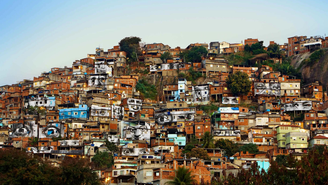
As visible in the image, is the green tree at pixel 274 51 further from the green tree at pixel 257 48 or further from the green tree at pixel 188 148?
the green tree at pixel 188 148

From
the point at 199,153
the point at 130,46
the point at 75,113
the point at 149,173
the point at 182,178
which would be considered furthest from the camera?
the point at 130,46

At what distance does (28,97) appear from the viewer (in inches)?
3044

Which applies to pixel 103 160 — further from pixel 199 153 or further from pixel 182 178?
pixel 182 178

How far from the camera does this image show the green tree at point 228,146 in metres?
58.5

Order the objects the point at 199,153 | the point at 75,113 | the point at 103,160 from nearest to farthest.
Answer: the point at 199,153 < the point at 103,160 < the point at 75,113

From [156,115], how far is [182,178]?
28111mm

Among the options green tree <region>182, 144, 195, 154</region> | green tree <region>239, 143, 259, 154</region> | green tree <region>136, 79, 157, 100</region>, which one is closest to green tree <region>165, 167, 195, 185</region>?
green tree <region>182, 144, 195, 154</region>

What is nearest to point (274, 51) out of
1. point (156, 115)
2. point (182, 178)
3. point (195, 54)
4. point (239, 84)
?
point (195, 54)

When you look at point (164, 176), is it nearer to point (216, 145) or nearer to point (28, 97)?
point (216, 145)

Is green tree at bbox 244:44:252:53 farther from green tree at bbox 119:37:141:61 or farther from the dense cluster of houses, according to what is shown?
green tree at bbox 119:37:141:61

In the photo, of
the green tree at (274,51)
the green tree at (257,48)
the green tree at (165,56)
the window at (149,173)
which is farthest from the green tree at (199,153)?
the green tree at (257,48)

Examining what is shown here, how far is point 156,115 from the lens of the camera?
7181cm

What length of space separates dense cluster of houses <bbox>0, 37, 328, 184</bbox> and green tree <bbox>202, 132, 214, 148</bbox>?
6.53ft

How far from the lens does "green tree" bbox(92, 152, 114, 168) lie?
55844 mm
